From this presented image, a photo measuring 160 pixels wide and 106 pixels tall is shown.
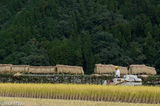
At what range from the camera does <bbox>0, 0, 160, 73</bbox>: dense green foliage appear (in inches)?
1700

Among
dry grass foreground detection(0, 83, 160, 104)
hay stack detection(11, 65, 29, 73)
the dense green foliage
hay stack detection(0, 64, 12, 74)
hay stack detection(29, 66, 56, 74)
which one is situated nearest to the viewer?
dry grass foreground detection(0, 83, 160, 104)

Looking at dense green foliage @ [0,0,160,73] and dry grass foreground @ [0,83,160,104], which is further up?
dry grass foreground @ [0,83,160,104]

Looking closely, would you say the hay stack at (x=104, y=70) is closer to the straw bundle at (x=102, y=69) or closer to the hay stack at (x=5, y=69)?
the straw bundle at (x=102, y=69)

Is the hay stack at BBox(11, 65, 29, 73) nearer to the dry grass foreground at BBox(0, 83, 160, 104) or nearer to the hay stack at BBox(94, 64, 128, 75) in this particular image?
the hay stack at BBox(94, 64, 128, 75)

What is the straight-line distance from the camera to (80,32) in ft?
166

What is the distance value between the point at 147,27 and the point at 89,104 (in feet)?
109

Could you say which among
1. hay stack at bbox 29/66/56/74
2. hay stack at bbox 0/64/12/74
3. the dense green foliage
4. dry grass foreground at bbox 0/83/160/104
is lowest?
the dense green foliage

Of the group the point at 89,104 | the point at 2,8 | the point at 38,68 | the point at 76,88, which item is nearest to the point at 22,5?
the point at 2,8

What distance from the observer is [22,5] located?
5688cm

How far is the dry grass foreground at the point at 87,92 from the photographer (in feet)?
62.3

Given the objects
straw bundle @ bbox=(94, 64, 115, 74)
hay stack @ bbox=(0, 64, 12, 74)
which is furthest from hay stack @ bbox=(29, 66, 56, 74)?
straw bundle @ bbox=(94, 64, 115, 74)

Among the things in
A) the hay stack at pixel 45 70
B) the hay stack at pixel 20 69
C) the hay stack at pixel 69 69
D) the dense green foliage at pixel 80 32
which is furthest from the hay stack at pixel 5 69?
the dense green foliage at pixel 80 32

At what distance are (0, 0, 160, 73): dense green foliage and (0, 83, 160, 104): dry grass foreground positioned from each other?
21231 millimetres

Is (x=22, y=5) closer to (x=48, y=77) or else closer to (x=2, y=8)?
(x=2, y=8)
